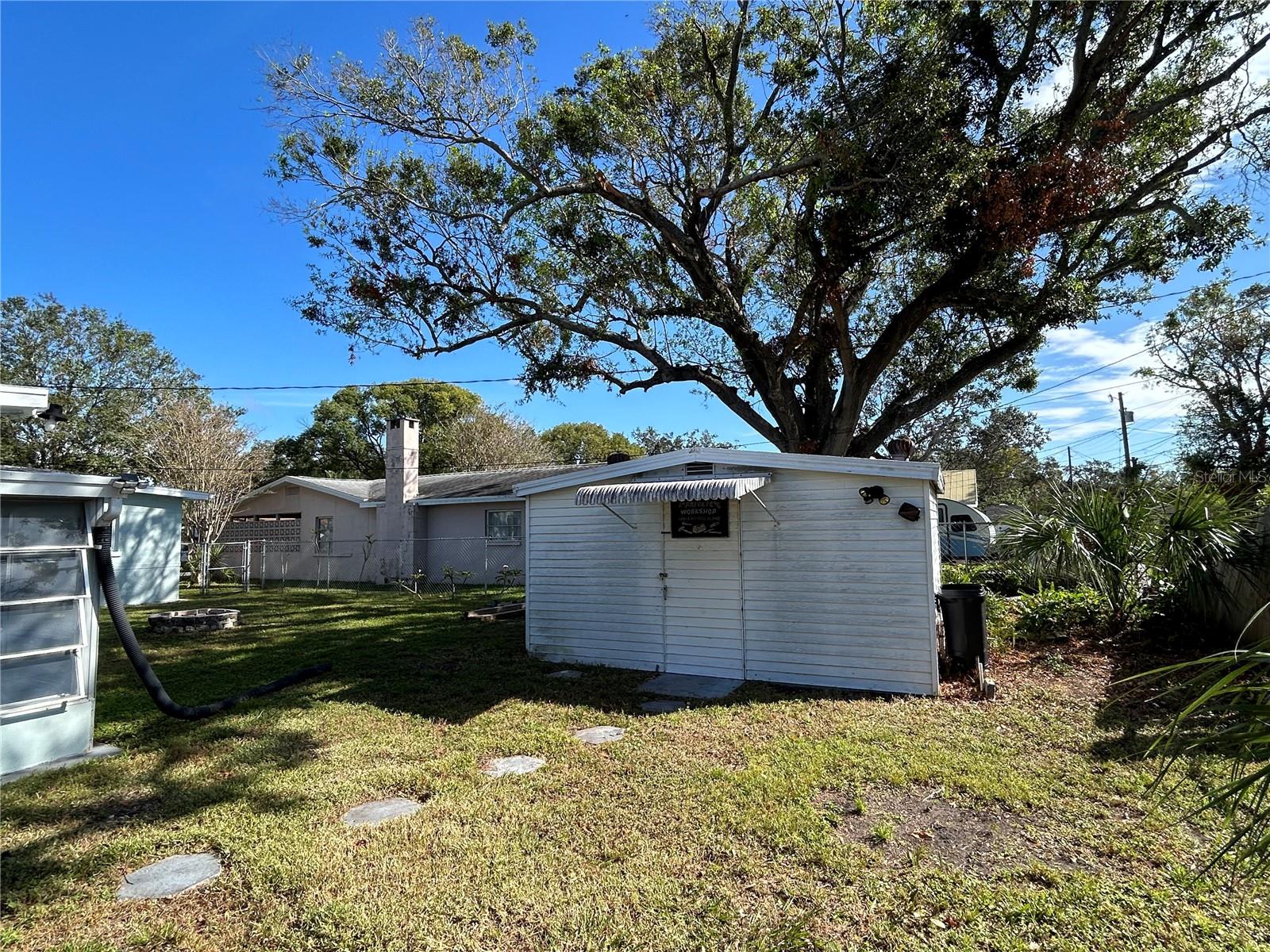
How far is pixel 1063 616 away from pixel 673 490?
5.73 meters

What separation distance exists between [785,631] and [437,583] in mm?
14317

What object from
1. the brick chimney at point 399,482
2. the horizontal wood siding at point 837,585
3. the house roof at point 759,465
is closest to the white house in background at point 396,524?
the brick chimney at point 399,482

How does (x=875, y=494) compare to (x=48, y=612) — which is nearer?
(x=48, y=612)

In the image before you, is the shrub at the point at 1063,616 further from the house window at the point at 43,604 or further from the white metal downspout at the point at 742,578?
the house window at the point at 43,604

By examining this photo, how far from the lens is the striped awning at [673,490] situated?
22.5 ft

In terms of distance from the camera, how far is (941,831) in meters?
3.85

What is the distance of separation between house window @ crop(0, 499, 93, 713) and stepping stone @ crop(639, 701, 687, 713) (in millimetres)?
4723

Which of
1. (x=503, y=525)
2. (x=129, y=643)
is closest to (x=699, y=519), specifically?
(x=129, y=643)

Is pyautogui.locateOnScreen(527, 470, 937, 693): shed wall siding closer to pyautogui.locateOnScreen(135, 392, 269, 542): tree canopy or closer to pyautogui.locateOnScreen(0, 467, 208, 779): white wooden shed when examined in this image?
pyautogui.locateOnScreen(0, 467, 208, 779): white wooden shed

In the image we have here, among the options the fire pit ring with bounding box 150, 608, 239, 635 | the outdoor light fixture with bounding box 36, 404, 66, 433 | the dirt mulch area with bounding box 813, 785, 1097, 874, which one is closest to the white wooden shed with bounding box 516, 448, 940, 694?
the dirt mulch area with bounding box 813, 785, 1097, 874

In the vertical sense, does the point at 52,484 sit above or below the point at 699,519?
above

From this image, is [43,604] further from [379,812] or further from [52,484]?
[379,812]

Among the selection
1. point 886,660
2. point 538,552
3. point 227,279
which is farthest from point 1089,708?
point 227,279

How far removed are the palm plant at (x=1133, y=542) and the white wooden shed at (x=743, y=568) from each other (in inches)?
98.3
